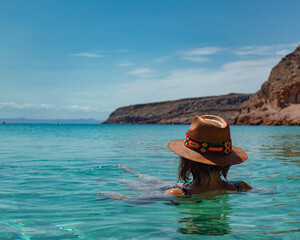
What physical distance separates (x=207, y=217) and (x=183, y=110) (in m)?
150

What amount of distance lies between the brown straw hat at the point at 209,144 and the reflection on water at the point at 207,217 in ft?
2.19

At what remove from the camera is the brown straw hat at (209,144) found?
421 cm

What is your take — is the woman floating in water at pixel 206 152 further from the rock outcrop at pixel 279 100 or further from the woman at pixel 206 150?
the rock outcrop at pixel 279 100

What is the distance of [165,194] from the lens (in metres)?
5.07

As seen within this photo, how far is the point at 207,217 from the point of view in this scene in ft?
13.6

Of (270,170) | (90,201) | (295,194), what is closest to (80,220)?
(90,201)

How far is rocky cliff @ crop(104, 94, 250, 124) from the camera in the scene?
142250 mm

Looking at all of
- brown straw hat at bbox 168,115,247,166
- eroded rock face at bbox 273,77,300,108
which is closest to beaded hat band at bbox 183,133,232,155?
brown straw hat at bbox 168,115,247,166

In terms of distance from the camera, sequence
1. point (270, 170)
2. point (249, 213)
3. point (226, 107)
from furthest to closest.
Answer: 1. point (226, 107)
2. point (270, 170)
3. point (249, 213)

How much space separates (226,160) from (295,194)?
2190mm

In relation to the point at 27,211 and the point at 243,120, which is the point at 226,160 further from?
the point at 243,120

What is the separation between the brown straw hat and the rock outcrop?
6739cm

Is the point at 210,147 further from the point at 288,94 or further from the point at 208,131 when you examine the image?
the point at 288,94

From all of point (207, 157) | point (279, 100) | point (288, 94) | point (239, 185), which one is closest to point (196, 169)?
point (207, 157)
